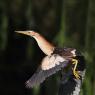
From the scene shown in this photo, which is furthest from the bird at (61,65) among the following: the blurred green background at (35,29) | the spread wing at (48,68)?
the blurred green background at (35,29)

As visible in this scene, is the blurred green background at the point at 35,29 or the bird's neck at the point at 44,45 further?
the blurred green background at the point at 35,29

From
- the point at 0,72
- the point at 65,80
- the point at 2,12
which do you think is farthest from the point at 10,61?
the point at 65,80

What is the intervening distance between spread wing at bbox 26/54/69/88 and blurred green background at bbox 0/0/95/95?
125 centimetres

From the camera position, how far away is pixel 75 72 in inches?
82.2

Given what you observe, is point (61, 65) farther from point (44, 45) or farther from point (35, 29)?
point (35, 29)

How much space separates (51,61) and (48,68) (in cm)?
4

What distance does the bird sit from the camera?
1.94 m

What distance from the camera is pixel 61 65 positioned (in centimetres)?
194

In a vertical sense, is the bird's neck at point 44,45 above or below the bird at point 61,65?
above

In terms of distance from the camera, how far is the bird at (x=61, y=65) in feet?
6.38

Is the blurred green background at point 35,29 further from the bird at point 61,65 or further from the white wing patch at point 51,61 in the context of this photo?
the white wing patch at point 51,61

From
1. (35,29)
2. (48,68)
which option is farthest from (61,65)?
(35,29)

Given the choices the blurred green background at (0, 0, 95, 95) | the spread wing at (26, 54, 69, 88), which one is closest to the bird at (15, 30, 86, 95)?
the spread wing at (26, 54, 69, 88)

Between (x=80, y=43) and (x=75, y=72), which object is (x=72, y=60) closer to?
(x=75, y=72)
